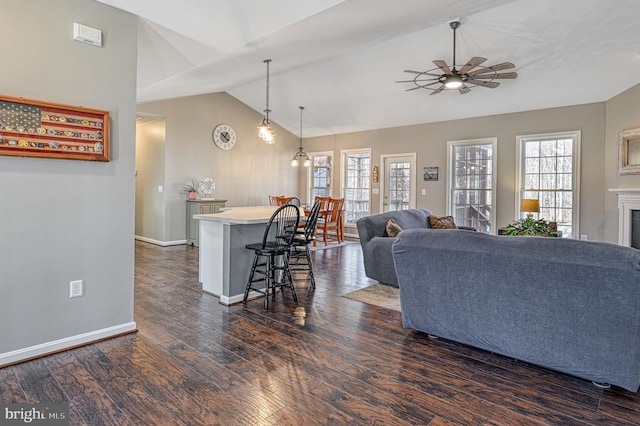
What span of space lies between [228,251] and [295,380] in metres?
1.74

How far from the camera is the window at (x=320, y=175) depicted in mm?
9492

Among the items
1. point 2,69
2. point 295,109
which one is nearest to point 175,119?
point 295,109

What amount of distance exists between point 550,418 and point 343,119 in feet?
23.8

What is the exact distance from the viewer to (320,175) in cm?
969

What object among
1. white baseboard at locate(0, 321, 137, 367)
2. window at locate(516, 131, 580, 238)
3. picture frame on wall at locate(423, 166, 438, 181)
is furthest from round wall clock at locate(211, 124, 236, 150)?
window at locate(516, 131, 580, 238)

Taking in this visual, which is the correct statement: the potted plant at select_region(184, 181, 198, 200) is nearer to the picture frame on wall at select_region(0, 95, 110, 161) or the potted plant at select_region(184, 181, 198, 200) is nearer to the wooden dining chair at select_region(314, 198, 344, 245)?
the wooden dining chair at select_region(314, 198, 344, 245)

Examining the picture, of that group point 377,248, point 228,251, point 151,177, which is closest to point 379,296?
point 377,248

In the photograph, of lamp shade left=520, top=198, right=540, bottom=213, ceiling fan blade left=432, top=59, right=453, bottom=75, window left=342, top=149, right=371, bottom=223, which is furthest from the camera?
window left=342, top=149, right=371, bottom=223

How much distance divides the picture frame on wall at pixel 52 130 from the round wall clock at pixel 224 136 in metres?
5.33

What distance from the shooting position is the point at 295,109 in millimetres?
8438

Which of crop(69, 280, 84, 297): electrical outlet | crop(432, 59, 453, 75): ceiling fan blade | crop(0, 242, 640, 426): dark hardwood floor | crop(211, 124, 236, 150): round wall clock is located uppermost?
crop(432, 59, 453, 75): ceiling fan blade

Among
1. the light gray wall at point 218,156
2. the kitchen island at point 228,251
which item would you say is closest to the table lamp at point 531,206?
the kitchen island at point 228,251

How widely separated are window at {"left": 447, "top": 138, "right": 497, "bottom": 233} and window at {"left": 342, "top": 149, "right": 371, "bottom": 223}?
201 cm

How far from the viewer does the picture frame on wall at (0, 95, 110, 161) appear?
2293mm
